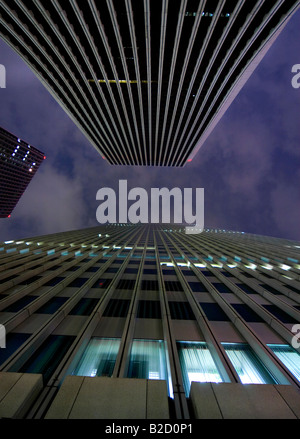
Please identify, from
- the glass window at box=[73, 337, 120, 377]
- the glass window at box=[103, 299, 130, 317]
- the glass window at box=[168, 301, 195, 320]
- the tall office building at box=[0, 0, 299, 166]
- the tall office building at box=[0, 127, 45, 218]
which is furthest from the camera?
the tall office building at box=[0, 127, 45, 218]

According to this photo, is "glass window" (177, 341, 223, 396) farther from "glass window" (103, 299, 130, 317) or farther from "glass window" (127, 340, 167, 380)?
"glass window" (103, 299, 130, 317)

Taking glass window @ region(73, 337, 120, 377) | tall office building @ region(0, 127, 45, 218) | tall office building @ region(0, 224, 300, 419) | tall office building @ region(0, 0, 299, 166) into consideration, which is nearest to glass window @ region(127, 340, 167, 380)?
tall office building @ region(0, 224, 300, 419)

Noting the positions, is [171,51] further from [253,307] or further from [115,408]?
[115,408]

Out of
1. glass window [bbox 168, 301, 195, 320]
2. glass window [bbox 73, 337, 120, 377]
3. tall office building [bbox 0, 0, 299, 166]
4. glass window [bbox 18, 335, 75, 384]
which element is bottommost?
glass window [bbox 73, 337, 120, 377]

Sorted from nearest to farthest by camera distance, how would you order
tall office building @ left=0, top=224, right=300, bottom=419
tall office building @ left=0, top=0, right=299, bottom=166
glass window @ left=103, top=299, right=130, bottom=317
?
1. tall office building @ left=0, top=224, right=300, bottom=419
2. glass window @ left=103, top=299, right=130, bottom=317
3. tall office building @ left=0, top=0, right=299, bottom=166

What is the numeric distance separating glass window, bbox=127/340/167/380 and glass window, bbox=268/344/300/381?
5576 millimetres

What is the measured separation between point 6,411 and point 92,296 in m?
7.73

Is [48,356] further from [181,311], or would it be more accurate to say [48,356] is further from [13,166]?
[13,166]

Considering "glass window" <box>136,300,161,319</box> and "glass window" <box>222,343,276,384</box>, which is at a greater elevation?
"glass window" <box>136,300,161,319</box>

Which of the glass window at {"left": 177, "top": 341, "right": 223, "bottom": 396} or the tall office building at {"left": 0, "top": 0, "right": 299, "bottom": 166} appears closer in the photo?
the glass window at {"left": 177, "top": 341, "right": 223, "bottom": 396}

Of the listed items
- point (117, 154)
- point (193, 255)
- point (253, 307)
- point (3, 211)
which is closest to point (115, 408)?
point (253, 307)

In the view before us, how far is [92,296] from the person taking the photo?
12.1m

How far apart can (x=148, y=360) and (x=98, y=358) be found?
2.31 metres

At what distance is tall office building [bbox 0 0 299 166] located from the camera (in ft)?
69.4
